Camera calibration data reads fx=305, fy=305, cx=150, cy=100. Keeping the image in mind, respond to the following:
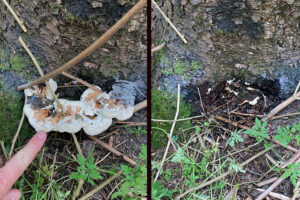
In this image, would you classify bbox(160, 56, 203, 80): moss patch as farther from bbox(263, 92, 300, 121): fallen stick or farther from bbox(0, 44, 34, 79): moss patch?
bbox(0, 44, 34, 79): moss patch

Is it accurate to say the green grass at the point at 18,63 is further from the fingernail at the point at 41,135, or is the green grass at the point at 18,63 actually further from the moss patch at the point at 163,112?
the moss patch at the point at 163,112

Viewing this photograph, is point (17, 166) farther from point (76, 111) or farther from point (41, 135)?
point (76, 111)

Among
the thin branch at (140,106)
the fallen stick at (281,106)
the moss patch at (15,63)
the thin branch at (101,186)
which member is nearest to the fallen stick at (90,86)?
the thin branch at (140,106)

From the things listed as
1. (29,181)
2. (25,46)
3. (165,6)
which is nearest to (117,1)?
(165,6)

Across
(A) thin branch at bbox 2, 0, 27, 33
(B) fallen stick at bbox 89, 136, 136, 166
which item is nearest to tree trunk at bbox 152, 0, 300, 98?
(B) fallen stick at bbox 89, 136, 136, 166

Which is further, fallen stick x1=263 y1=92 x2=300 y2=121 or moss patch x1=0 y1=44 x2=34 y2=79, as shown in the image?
fallen stick x1=263 y1=92 x2=300 y2=121

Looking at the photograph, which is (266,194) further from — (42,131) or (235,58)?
(42,131)

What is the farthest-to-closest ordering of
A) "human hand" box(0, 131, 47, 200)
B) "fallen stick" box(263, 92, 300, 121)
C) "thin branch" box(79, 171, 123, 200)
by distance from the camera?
"fallen stick" box(263, 92, 300, 121), "thin branch" box(79, 171, 123, 200), "human hand" box(0, 131, 47, 200)

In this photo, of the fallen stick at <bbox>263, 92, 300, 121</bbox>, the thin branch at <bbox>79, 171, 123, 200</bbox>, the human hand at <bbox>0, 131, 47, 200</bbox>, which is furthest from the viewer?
the fallen stick at <bbox>263, 92, 300, 121</bbox>
